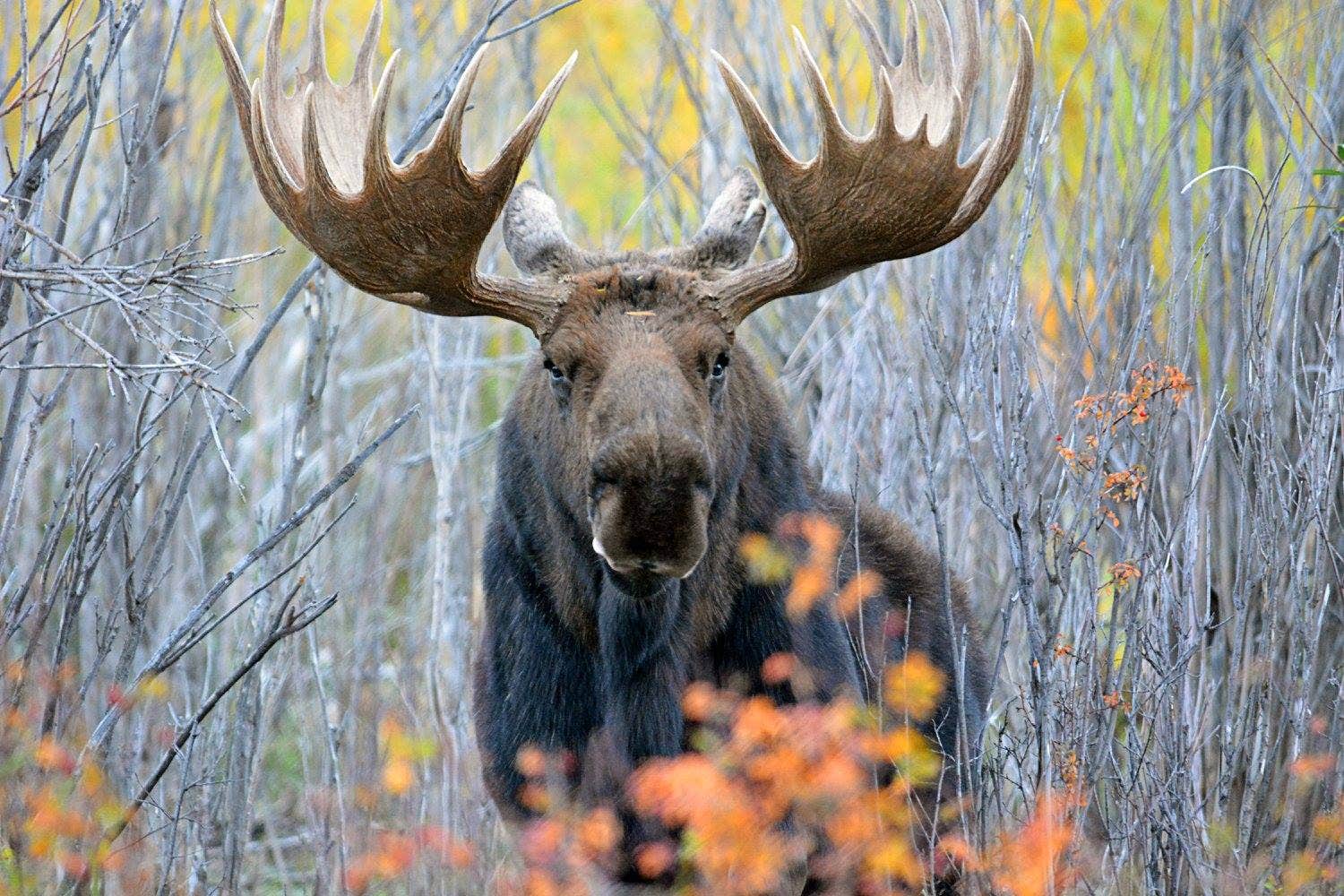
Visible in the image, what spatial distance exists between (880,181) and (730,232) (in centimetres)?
49

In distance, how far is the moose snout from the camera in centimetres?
347

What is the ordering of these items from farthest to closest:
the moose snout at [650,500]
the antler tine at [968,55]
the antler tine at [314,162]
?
1. the antler tine at [968,55]
2. the antler tine at [314,162]
3. the moose snout at [650,500]

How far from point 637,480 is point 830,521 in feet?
3.53

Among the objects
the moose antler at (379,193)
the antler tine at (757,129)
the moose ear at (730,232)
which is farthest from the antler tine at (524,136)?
the moose ear at (730,232)

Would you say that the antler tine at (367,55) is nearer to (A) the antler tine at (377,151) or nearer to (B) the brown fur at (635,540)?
(A) the antler tine at (377,151)

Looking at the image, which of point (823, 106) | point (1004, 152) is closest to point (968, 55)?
point (1004, 152)

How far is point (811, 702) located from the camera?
3.90 m

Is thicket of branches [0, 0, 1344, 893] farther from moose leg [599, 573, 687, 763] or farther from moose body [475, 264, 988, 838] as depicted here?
moose leg [599, 573, 687, 763]

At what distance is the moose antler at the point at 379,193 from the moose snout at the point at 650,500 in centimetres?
67

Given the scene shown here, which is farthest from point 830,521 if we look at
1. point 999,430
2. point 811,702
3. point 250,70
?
point 250,70

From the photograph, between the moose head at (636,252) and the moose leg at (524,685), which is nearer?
the moose head at (636,252)

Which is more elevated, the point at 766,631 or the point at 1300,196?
the point at 1300,196

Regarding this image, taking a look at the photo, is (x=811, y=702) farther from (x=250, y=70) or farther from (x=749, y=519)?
(x=250, y=70)

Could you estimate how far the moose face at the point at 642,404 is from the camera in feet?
11.4
